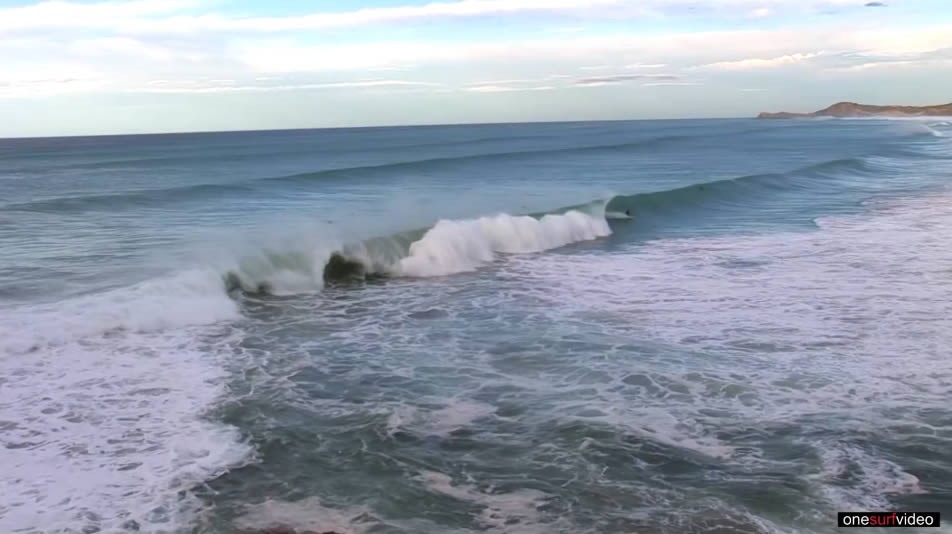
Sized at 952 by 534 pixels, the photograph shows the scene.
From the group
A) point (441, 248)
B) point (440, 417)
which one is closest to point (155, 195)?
point (441, 248)

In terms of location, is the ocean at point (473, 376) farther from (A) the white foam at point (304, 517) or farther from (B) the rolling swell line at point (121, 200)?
(B) the rolling swell line at point (121, 200)

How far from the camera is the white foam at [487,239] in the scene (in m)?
15.1

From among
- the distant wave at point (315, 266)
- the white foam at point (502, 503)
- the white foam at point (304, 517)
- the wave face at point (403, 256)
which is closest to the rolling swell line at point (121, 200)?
the distant wave at point (315, 266)

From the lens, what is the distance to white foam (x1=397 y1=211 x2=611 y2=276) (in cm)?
1509

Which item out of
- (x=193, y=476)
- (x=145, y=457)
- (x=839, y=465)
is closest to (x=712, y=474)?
(x=839, y=465)

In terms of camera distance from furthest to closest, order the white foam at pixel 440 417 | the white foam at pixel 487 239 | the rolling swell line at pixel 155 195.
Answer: the rolling swell line at pixel 155 195, the white foam at pixel 487 239, the white foam at pixel 440 417

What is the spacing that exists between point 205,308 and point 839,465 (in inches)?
331

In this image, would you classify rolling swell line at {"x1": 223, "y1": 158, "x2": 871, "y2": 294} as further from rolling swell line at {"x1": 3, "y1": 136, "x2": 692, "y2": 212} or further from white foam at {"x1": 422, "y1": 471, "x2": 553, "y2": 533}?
rolling swell line at {"x1": 3, "y1": 136, "x2": 692, "y2": 212}

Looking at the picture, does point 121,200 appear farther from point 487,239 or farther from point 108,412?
point 108,412

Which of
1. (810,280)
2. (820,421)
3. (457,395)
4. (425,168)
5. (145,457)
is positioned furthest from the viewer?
(425,168)

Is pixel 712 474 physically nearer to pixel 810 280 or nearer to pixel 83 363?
pixel 83 363

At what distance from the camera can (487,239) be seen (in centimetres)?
1708

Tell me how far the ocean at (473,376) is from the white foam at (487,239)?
68 millimetres

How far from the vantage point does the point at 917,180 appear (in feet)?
95.7
